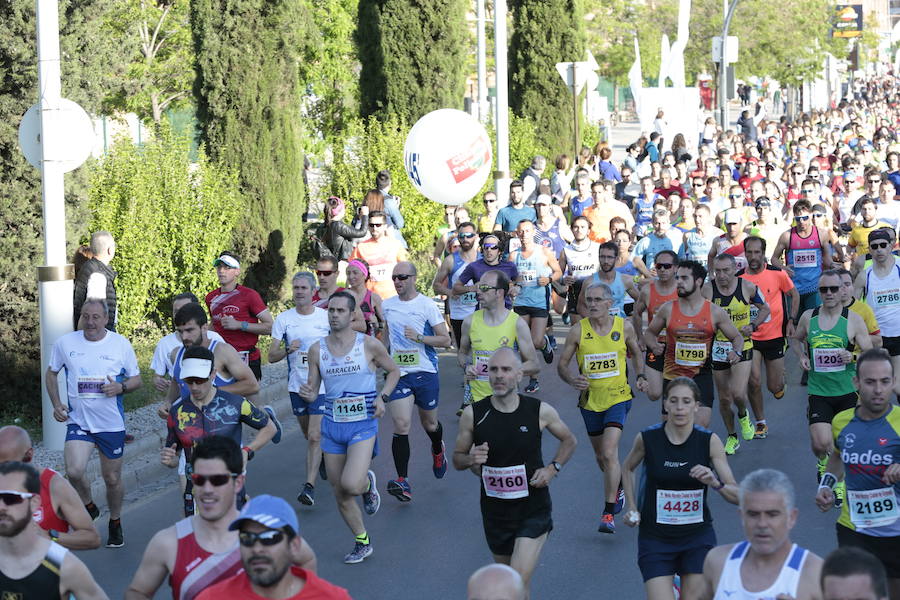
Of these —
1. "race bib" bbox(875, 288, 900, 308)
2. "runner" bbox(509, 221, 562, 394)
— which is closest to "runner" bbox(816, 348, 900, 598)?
"race bib" bbox(875, 288, 900, 308)

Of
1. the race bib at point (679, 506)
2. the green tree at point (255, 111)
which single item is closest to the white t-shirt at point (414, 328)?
the race bib at point (679, 506)

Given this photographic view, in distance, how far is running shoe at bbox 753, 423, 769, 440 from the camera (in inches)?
490

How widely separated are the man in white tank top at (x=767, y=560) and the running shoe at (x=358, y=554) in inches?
157

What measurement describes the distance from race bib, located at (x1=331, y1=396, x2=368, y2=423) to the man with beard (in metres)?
4.13

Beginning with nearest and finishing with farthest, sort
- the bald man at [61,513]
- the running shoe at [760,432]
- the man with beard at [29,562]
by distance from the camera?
the man with beard at [29,562] < the bald man at [61,513] < the running shoe at [760,432]

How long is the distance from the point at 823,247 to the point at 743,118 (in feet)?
79.9

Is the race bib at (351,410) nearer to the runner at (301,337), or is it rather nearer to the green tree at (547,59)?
the runner at (301,337)

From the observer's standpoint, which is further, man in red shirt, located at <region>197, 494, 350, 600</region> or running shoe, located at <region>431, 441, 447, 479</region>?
running shoe, located at <region>431, 441, 447, 479</region>

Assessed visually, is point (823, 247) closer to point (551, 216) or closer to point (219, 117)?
point (551, 216)

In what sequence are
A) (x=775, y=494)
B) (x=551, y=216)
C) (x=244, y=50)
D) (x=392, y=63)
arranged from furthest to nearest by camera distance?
1. (x=392, y=63)
2. (x=244, y=50)
3. (x=551, y=216)
4. (x=775, y=494)

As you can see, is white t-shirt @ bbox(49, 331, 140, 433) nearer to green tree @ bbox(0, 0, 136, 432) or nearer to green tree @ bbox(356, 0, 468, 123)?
green tree @ bbox(0, 0, 136, 432)

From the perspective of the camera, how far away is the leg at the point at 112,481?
9.63 meters

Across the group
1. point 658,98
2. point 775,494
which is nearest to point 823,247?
point 775,494

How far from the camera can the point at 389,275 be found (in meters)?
14.0
